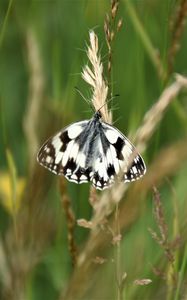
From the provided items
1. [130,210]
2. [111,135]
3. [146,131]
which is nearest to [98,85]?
[146,131]

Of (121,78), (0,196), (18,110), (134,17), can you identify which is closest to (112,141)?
(134,17)

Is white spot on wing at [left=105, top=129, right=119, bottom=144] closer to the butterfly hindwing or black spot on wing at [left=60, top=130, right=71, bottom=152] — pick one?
the butterfly hindwing

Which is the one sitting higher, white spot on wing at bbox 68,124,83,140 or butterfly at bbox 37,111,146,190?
white spot on wing at bbox 68,124,83,140

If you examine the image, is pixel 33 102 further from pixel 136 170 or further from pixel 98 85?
pixel 98 85

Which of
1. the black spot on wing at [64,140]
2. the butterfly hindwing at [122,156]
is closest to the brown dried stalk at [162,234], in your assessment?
the butterfly hindwing at [122,156]

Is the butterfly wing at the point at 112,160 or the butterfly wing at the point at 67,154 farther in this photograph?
the butterfly wing at the point at 67,154

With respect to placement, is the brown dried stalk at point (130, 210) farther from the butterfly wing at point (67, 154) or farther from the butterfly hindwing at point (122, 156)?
the butterfly wing at point (67, 154)

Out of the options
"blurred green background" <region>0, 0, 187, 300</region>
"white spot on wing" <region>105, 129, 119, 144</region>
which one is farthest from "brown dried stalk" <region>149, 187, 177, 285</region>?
"white spot on wing" <region>105, 129, 119, 144</region>
